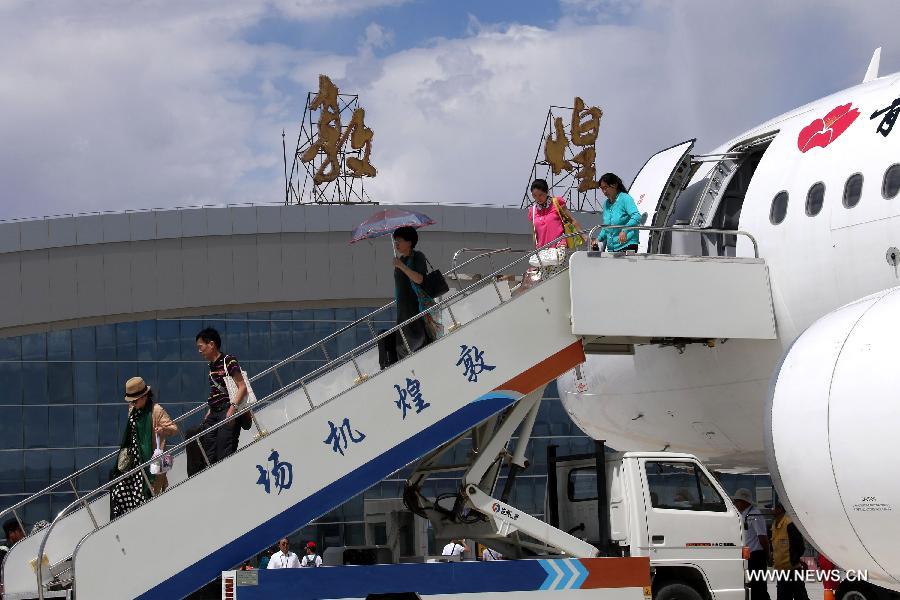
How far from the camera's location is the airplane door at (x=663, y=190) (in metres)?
15.0

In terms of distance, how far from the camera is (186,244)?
3297 cm

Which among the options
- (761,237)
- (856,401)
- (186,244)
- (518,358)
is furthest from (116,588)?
(186,244)

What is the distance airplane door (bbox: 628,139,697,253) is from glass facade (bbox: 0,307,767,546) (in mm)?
18676

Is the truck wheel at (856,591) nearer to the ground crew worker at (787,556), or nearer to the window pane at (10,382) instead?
the ground crew worker at (787,556)

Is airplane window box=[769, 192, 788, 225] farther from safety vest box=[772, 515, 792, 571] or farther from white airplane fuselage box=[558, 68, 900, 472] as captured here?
safety vest box=[772, 515, 792, 571]

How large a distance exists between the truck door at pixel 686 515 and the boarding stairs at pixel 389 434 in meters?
1.36

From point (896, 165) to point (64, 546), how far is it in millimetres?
9609

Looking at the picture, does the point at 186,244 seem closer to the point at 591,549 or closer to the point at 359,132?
the point at 359,132

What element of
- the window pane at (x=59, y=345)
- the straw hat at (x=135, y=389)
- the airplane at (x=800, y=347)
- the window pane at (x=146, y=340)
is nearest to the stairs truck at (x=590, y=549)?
the airplane at (x=800, y=347)

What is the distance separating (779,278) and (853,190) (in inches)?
51.8

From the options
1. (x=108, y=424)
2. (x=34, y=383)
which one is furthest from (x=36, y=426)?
(x=108, y=424)

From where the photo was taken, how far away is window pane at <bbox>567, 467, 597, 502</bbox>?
14617mm

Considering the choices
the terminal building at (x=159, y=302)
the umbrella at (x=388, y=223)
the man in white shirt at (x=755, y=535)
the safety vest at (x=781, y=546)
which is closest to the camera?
the umbrella at (x=388, y=223)

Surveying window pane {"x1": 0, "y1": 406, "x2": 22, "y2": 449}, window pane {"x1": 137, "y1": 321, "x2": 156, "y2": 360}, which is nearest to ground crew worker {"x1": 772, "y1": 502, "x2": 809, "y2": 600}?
window pane {"x1": 137, "y1": 321, "x2": 156, "y2": 360}
